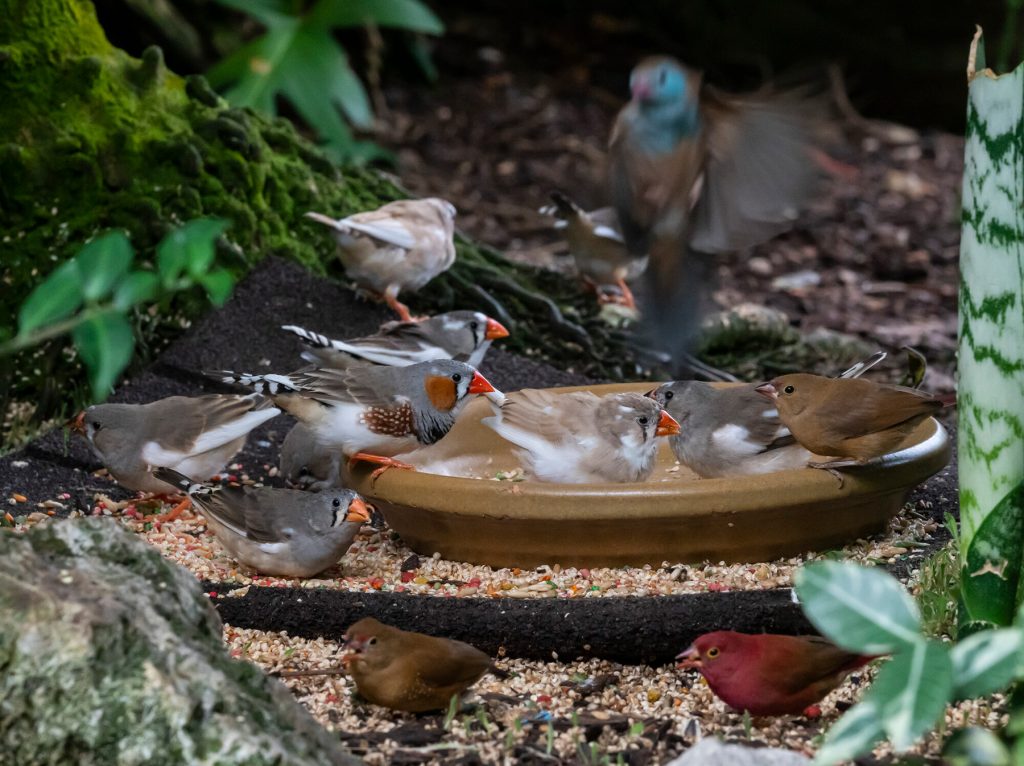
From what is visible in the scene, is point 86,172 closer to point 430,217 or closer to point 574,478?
point 430,217

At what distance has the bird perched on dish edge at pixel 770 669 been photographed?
3.22 m

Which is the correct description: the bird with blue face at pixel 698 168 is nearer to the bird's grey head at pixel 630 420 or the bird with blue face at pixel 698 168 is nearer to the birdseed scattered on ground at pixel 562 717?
the bird's grey head at pixel 630 420

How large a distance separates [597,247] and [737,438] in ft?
8.87

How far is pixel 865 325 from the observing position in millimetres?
8961

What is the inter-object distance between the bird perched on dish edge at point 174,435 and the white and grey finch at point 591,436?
1020 millimetres

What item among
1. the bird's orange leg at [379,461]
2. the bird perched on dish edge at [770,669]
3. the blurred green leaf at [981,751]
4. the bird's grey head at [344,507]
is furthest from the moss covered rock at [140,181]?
the blurred green leaf at [981,751]

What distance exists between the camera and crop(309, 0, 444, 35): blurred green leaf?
31.5 ft

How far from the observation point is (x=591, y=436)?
14.9ft

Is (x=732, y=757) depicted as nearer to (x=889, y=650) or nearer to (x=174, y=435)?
(x=889, y=650)

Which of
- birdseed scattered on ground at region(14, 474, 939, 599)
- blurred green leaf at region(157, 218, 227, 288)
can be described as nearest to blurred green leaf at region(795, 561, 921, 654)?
blurred green leaf at region(157, 218, 227, 288)

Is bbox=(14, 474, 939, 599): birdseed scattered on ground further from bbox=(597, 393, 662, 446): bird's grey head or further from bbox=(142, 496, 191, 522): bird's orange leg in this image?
bbox=(597, 393, 662, 446): bird's grey head

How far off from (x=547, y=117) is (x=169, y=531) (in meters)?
7.90

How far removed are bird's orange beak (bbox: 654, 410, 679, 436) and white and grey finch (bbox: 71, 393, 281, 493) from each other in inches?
55.7

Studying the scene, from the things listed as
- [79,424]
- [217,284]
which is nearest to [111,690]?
[217,284]
